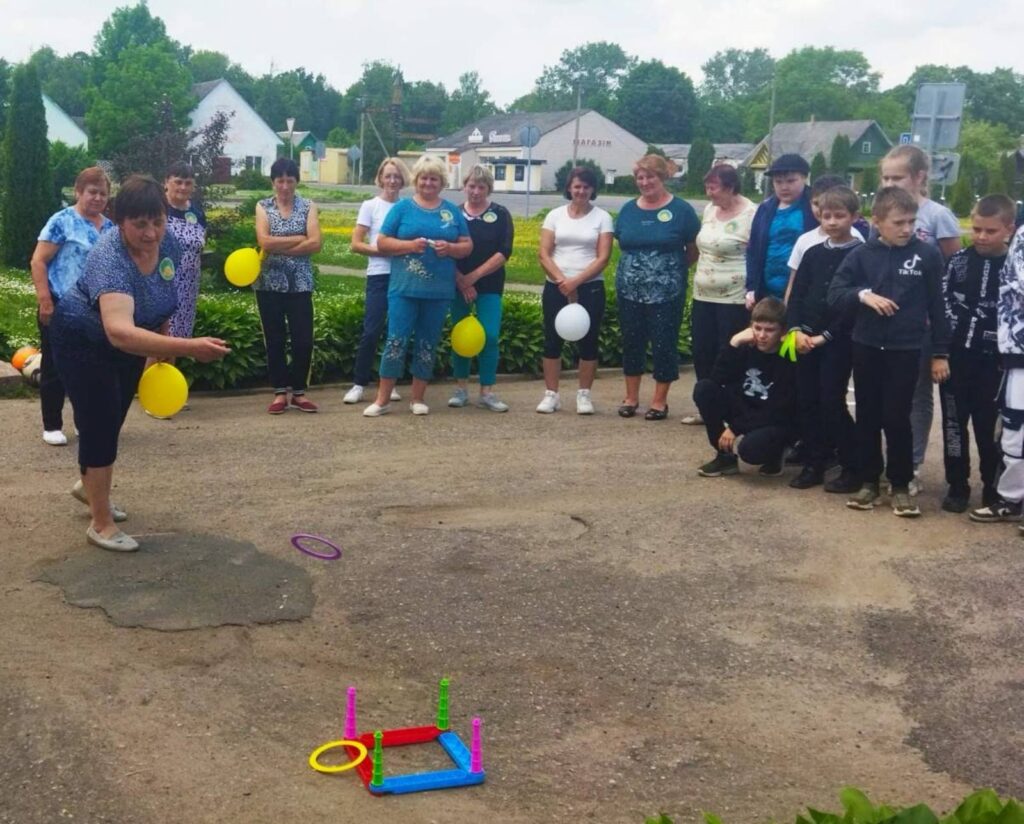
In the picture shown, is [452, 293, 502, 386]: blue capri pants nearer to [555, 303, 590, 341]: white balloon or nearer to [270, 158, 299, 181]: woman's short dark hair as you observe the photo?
[555, 303, 590, 341]: white balloon

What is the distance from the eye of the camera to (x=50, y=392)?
7770mm

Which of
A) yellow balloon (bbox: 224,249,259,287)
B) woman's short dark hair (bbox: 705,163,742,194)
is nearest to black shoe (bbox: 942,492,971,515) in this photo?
woman's short dark hair (bbox: 705,163,742,194)

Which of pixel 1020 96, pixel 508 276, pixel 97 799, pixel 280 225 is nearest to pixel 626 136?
pixel 1020 96

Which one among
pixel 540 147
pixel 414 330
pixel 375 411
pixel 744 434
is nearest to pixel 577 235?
pixel 414 330

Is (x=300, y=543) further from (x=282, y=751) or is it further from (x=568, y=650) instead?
(x=282, y=751)

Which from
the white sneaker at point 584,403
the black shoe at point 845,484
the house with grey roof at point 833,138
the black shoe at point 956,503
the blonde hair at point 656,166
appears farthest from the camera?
the house with grey roof at point 833,138

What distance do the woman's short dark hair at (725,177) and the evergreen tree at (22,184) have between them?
1352 cm

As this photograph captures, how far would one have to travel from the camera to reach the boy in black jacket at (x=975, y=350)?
6.74m

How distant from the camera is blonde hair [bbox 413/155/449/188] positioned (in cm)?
884

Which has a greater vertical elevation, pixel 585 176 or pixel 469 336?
pixel 585 176

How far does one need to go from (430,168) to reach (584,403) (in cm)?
212

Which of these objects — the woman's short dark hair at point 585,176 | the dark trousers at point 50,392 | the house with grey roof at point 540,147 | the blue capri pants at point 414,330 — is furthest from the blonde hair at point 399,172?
the house with grey roof at point 540,147

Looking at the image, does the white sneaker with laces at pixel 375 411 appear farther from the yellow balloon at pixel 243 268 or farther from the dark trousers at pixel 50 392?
the dark trousers at pixel 50 392

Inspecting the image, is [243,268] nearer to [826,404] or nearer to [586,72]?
[826,404]
